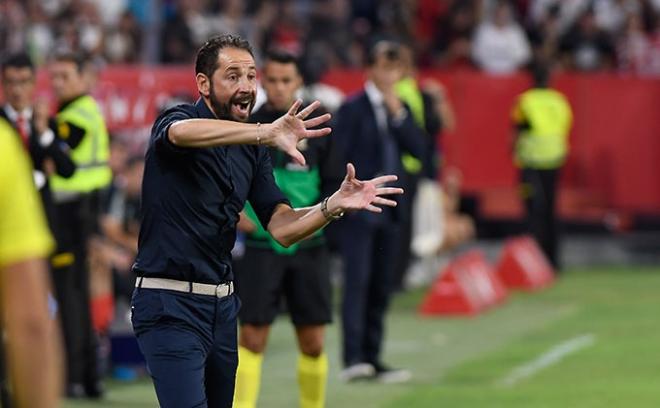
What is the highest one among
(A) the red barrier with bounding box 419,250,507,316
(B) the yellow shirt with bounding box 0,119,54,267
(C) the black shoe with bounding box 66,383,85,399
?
(B) the yellow shirt with bounding box 0,119,54,267

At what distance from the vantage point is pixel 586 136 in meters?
24.6

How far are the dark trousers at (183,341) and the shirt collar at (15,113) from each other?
449 cm

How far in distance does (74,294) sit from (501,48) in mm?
14327

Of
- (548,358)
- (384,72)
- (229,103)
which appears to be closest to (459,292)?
(548,358)

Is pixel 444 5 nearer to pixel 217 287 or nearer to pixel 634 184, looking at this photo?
pixel 634 184

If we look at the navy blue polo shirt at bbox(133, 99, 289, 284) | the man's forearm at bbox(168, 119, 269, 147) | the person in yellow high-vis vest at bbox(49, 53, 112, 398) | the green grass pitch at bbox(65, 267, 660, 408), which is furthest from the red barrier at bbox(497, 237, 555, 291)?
the man's forearm at bbox(168, 119, 269, 147)

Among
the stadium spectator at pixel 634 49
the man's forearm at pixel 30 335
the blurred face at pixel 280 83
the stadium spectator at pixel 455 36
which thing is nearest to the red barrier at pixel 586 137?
the stadium spectator at pixel 634 49

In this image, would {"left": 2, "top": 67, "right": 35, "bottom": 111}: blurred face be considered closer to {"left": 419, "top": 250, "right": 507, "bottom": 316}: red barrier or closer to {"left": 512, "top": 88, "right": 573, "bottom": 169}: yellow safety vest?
{"left": 419, "top": 250, "right": 507, "bottom": 316}: red barrier

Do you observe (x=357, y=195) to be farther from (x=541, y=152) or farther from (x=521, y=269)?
(x=541, y=152)

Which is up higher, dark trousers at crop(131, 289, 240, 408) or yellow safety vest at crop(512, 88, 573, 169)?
dark trousers at crop(131, 289, 240, 408)

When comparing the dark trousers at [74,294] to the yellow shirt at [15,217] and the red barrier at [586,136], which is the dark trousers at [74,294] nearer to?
the yellow shirt at [15,217]

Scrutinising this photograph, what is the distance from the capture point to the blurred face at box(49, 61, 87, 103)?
1240 cm

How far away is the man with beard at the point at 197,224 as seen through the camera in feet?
23.1

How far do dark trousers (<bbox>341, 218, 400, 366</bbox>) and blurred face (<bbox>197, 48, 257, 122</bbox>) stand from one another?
6.31 m
